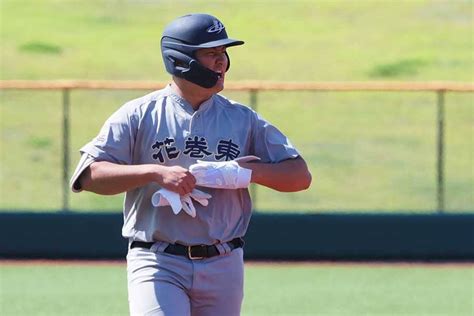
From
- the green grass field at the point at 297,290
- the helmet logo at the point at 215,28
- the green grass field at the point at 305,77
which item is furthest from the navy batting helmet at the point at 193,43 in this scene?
the green grass field at the point at 305,77

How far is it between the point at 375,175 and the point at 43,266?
665 centimetres

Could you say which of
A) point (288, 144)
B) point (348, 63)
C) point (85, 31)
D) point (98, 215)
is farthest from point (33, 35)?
point (288, 144)

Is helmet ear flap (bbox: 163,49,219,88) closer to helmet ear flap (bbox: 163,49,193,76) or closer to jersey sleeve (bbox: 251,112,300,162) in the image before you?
helmet ear flap (bbox: 163,49,193,76)

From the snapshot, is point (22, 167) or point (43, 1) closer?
point (22, 167)

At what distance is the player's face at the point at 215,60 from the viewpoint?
16.8ft

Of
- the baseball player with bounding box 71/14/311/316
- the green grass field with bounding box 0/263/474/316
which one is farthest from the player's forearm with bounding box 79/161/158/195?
the green grass field with bounding box 0/263/474/316

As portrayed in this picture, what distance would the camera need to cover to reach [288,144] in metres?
5.35

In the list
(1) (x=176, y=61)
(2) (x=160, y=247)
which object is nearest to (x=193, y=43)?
(1) (x=176, y=61)

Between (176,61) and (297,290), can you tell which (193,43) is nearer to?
(176,61)

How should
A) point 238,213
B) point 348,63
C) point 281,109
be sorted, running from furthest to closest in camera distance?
point 348,63, point 281,109, point 238,213

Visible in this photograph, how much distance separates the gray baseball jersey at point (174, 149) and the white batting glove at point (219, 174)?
0.16m

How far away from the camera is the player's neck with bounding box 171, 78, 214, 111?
17.0 ft

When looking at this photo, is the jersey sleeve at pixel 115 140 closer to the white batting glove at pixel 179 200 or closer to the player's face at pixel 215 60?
the white batting glove at pixel 179 200

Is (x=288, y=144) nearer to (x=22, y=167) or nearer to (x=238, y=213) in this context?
(x=238, y=213)
